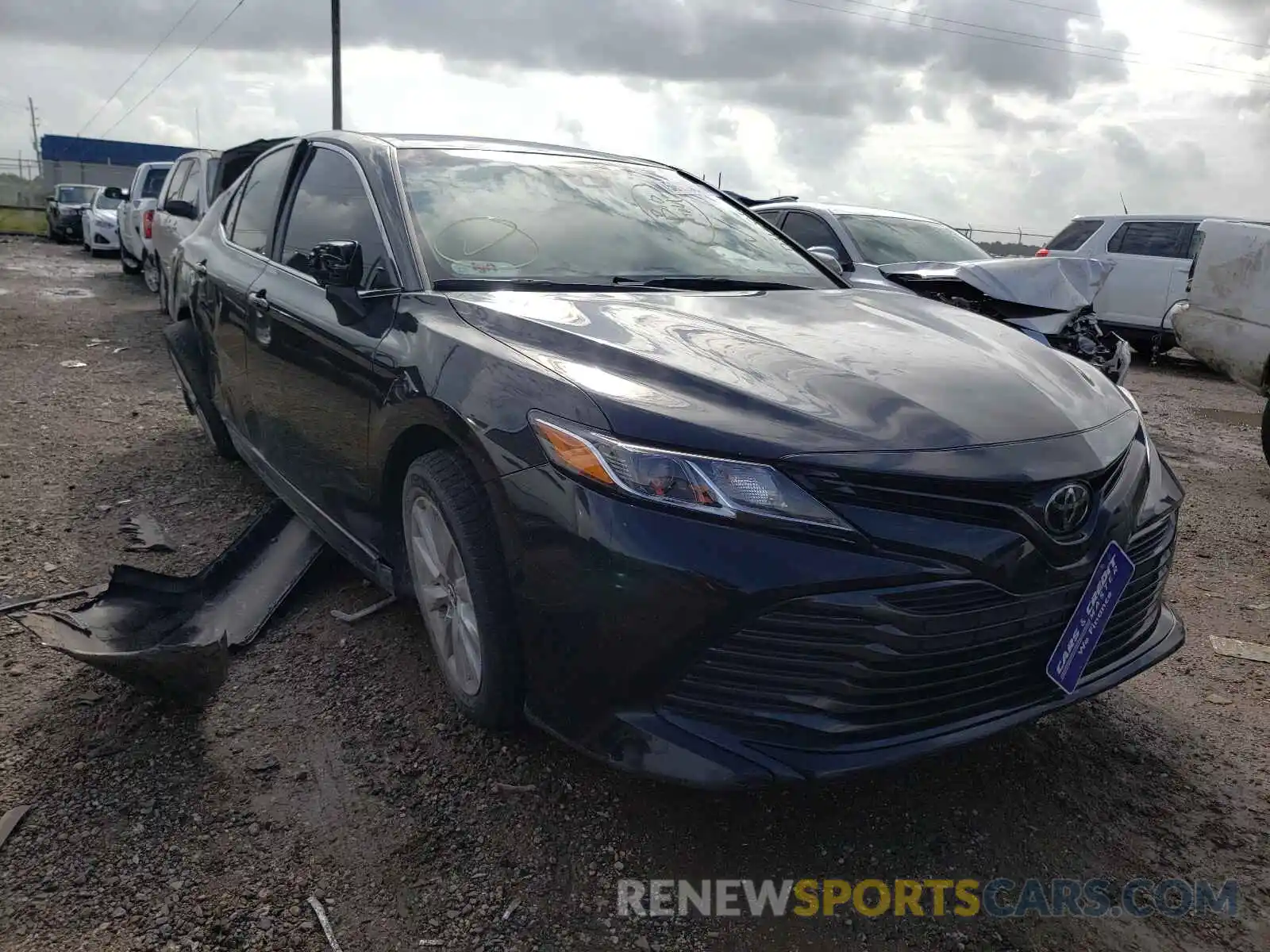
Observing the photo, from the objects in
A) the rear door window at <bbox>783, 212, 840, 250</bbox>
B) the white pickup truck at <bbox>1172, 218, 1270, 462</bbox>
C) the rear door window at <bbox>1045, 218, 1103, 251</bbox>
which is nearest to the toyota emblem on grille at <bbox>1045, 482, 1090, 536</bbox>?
the white pickup truck at <bbox>1172, 218, 1270, 462</bbox>

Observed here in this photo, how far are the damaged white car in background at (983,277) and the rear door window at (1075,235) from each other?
13.5ft

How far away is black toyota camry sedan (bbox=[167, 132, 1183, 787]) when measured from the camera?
1.97 m

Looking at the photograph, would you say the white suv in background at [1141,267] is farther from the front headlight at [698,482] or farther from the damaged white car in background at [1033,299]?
the front headlight at [698,482]

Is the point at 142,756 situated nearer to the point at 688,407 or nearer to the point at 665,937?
the point at 665,937

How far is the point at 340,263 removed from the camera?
298 centimetres

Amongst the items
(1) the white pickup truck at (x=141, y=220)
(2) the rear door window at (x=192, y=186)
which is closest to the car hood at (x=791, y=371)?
(2) the rear door window at (x=192, y=186)

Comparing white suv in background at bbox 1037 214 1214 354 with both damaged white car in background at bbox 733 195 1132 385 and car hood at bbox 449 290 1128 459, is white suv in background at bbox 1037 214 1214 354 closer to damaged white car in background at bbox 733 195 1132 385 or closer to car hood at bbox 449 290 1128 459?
damaged white car in background at bbox 733 195 1132 385

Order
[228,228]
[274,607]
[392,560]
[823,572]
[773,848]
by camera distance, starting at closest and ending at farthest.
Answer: [823,572]
[773,848]
[392,560]
[274,607]
[228,228]

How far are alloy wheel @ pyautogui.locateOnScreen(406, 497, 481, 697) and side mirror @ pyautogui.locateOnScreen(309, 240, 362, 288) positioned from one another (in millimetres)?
784

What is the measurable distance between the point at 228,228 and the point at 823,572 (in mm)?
3778

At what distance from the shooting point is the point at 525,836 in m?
2.36

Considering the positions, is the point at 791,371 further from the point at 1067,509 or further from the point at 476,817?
the point at 476,817

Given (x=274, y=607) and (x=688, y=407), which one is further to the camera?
(x=274, y=607)

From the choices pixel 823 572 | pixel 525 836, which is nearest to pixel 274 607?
pixel 525 836
